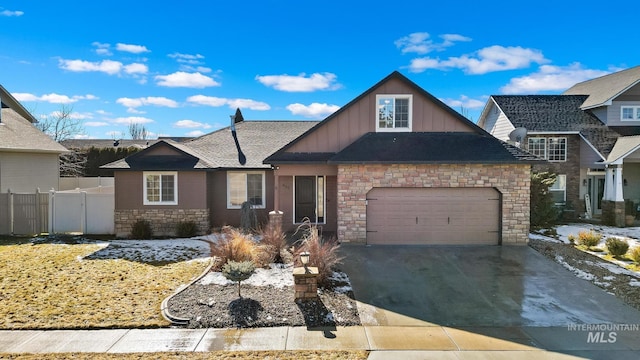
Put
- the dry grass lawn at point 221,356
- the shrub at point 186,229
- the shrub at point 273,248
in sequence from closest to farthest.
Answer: the dry grass lawn at point 221,356 → the shrub at point 273,248 → the shrub at point 186,229

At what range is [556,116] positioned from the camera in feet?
68.7

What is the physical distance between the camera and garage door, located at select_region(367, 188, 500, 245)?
1249cm

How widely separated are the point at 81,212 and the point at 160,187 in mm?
3267

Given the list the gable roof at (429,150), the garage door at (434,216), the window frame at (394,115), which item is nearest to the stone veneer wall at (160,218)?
the gable roof at (429,150)

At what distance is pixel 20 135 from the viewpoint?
1753cm

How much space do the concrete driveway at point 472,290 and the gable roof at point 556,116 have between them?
11489 mm

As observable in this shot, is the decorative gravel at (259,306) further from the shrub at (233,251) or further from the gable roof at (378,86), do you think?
the gable roof at (378,86)

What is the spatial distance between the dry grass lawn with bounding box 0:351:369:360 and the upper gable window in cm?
937

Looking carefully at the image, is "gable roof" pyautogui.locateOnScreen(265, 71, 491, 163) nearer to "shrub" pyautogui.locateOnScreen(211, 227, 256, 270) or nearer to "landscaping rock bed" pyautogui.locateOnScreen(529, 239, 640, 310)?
"shrub" pyautogui.locateOnScreen(211, 227, 256, 270)

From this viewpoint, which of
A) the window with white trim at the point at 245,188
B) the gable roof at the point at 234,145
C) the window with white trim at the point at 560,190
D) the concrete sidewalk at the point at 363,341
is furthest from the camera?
the window with white trim at the point at 560,190

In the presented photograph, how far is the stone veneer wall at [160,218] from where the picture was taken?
1448 cm

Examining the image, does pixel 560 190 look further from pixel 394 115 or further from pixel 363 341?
pixel 363 341

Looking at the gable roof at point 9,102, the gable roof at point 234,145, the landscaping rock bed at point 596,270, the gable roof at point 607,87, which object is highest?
the gable roof at point 607,87

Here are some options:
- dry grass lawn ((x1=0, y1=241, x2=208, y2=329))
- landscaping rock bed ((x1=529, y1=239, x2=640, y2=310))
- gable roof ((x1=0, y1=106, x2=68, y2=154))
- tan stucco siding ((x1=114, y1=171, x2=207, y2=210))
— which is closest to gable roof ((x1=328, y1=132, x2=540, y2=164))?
landscaping rock bed ((x1=529, y1=239, x2=640, y2=310))
